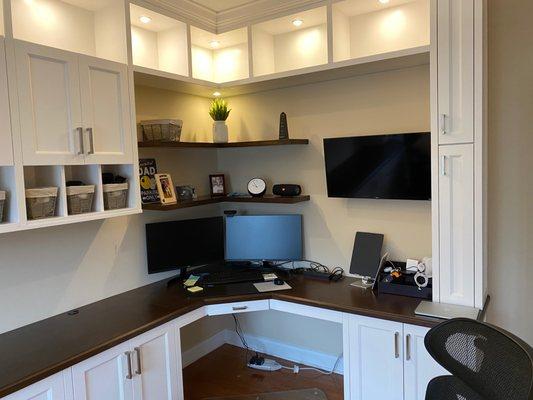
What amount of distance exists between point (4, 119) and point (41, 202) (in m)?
0.41

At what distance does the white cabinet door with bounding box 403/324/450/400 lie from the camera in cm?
212

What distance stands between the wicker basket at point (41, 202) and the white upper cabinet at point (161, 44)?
114 centimetres

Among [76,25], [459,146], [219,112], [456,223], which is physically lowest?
[456,223]

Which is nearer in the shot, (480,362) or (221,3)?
(480,362)

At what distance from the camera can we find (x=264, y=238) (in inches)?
123

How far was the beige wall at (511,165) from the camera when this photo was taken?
227 cm

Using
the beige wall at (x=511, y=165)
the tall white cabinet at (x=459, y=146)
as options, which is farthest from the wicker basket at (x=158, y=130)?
the beige wall at (x=511, y=165)

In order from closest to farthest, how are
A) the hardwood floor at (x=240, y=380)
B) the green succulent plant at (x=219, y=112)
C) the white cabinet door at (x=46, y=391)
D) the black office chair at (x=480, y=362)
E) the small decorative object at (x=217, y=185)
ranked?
the black office chair at (x=480, y=362), the white cabinet door at (x=46, y=391), the hardwood floor at (x=240, y=380), the green succulent plant at (x=219, y=112), the small decorative object at (x=217, y=185)

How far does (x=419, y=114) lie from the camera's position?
8.54 feet

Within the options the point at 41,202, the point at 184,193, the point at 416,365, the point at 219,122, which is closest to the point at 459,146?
the point at 416,365

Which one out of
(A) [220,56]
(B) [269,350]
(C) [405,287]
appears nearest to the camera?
(C) [405,287]

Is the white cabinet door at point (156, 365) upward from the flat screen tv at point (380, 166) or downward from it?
downward

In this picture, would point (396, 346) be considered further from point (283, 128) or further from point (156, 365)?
point (283, 128)

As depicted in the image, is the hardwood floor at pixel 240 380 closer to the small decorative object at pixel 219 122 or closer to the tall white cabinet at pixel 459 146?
the tall white cabinet at pixel 459 146
